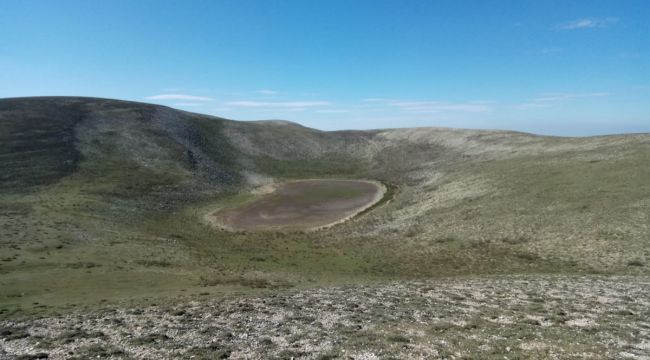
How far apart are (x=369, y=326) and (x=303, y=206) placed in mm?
45163

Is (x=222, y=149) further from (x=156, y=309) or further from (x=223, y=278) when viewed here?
(x=156, y=309)

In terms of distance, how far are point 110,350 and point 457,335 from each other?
45.7 ft

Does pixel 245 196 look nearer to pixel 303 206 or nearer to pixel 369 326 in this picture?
pixel 303 206

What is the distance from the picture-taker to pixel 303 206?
63906 millimetres

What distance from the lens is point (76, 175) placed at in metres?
67.2

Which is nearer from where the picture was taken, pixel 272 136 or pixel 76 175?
pixel 76 175

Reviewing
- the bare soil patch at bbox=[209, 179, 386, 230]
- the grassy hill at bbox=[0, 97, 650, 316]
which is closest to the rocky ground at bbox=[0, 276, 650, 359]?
the grassy hill at bbox=[0, 97, 650, 316]

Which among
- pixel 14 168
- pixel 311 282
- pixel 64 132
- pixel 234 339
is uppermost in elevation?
pixel 64 132

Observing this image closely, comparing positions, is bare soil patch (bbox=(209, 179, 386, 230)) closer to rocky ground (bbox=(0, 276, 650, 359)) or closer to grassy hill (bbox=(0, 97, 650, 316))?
grassy hill (bbox=(0, 97, 650, 316))

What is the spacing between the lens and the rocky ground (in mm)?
16125

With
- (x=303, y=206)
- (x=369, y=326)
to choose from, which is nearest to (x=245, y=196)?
(x=303, y=206)

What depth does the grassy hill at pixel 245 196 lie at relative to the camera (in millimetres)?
31297

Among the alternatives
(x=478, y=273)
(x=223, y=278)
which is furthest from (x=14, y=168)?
(x=478, y=273)

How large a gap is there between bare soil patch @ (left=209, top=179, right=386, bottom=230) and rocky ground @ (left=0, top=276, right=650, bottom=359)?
29.0 m
